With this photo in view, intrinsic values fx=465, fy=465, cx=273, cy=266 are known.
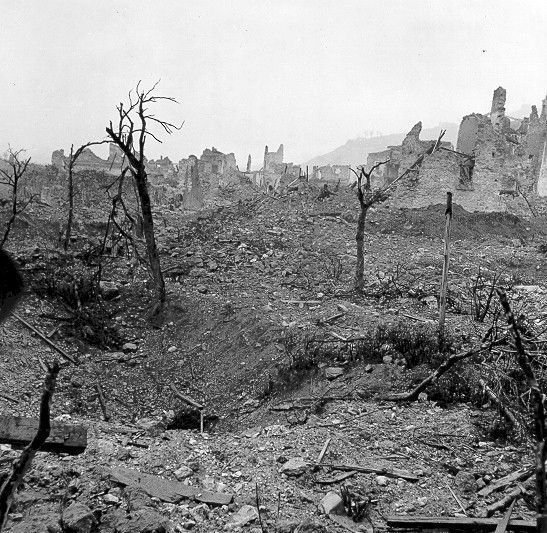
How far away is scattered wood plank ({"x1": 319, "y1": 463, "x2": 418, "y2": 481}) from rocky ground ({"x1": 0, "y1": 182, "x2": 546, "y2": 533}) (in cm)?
1

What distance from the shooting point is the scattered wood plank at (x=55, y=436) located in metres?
3.15

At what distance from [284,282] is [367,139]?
346 ft

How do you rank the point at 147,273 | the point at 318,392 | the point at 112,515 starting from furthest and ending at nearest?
the point at 147,273
the point at 318,392
the point at 112,515

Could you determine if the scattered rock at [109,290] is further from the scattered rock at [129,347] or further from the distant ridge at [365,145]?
the distant ridge at [365,145]

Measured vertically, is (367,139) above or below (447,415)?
above

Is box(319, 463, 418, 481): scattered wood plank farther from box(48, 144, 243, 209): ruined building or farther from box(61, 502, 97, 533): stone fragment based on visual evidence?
box(48, 144, 243, 209): ruined building

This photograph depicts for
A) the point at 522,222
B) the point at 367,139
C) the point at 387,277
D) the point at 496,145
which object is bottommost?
the point at 387,277

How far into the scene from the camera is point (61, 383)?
593 centimetres

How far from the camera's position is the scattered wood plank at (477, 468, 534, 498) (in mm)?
3326

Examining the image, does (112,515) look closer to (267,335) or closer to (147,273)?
(267,335)

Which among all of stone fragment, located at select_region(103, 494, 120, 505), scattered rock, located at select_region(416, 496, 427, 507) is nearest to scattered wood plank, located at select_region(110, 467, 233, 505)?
stone fragment, located at select_region(103, 494, 120, 505)

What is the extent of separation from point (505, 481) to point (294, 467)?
1.54m

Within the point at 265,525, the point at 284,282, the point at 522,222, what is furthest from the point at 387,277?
the point at 522,222

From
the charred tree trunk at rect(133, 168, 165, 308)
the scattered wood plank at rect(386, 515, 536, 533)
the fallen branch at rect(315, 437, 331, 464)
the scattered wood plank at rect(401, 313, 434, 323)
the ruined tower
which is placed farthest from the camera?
the ruined tower
